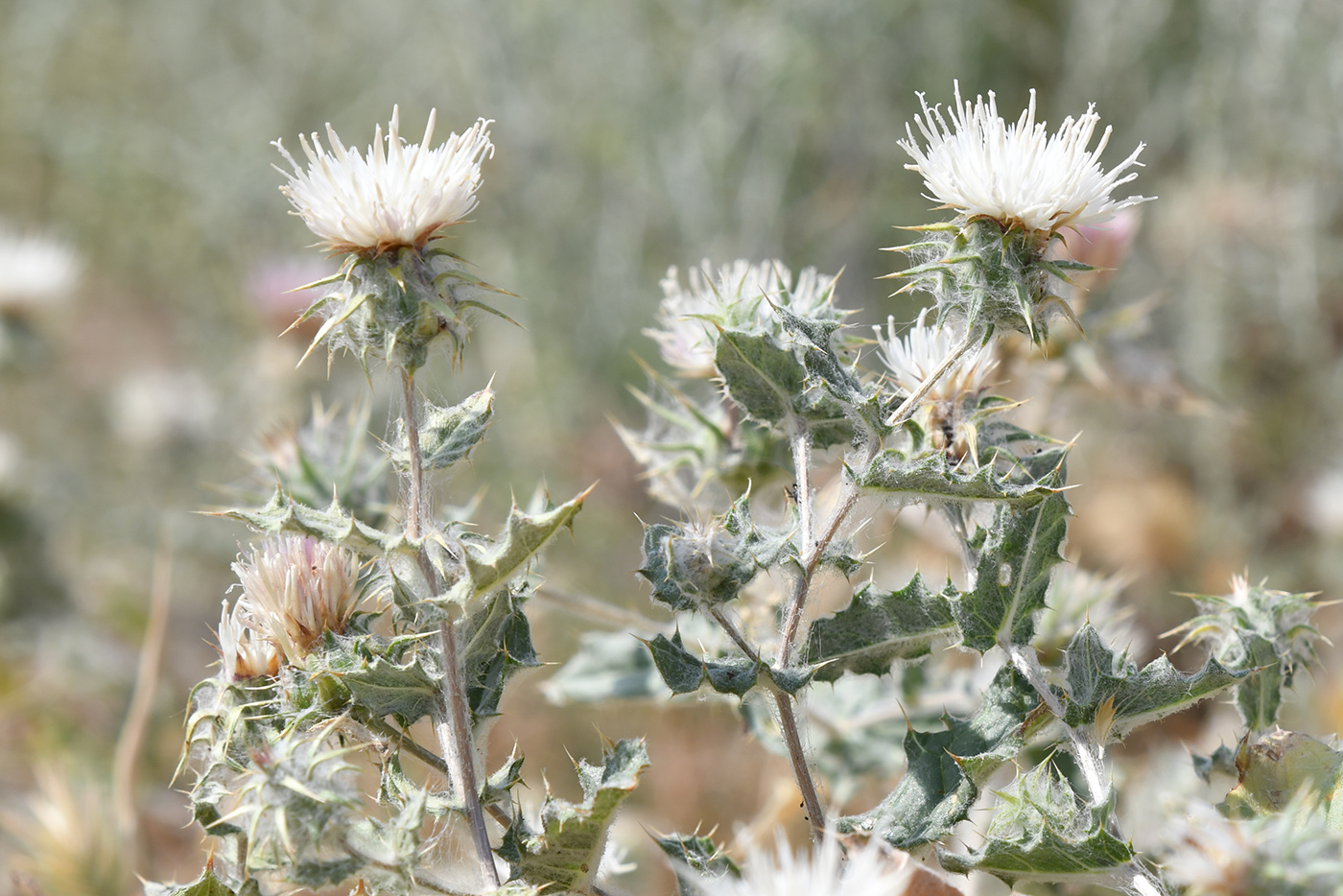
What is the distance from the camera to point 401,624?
4.33ft

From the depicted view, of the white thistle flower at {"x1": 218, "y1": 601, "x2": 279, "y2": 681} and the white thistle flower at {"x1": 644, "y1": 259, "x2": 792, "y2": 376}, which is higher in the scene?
the white thistle flower at {"x1": 644, "y1": 259, "x2": 792, "y2": 376}

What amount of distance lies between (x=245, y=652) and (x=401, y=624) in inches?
8.4

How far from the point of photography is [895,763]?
202 cm

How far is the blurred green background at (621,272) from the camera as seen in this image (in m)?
3.89

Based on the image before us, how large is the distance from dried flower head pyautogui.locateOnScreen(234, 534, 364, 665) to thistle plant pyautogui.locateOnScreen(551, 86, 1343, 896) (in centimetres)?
41

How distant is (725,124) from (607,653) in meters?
3.63

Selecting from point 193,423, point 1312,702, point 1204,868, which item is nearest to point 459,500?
point 193,423

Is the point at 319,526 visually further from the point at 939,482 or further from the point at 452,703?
the point at 939,482

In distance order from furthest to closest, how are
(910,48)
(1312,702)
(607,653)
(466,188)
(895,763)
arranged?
(910,48) < (1312,702) < (607,653) < (895,763) < (466,188)

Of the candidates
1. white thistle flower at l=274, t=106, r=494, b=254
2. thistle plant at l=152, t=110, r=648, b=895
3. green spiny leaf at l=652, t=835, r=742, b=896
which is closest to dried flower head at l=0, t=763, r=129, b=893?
thistle plant at l=152, t=110, r=648, b=895

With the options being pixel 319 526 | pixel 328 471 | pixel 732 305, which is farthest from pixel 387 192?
pixel 328 471

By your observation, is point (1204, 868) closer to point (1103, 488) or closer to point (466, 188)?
point (466, 188)

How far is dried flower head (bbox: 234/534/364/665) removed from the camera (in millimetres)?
1296

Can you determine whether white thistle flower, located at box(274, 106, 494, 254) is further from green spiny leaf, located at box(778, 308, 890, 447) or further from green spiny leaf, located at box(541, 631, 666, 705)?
green spiny leaf, located at box(541, 631, 666, 705)
